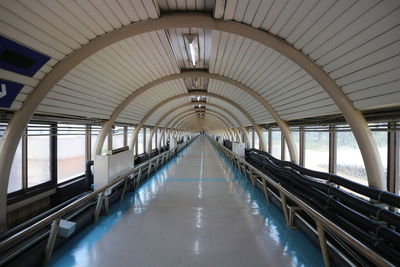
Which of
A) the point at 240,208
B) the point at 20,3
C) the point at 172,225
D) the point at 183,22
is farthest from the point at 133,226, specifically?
the point at 183,22

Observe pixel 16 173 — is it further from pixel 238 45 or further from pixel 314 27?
pixel 314 27

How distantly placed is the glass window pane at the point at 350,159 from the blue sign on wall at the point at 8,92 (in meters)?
7.05

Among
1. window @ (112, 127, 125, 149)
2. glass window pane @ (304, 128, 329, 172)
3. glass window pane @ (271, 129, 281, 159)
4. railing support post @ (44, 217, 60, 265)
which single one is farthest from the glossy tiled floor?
glass window pane @ (271, 129, 281, 159)

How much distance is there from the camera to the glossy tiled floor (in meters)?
2.27

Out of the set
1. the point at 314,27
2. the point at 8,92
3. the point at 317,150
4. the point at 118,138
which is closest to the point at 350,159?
the point at 317,150

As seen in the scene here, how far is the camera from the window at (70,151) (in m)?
5.29

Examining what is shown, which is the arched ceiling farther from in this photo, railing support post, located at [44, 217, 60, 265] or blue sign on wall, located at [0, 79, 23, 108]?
railing support post, located at [44, 217, 60, 265]

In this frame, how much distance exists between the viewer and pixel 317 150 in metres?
5.65

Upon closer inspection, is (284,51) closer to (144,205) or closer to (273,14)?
(273,14)

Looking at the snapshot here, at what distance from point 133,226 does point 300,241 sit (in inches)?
112

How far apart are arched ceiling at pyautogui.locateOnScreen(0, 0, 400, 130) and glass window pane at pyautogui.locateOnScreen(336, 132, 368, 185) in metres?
1.05

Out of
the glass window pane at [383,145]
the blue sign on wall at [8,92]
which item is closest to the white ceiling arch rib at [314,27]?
the blue sign on wall at [8,92]

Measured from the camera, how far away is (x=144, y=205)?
3998mm

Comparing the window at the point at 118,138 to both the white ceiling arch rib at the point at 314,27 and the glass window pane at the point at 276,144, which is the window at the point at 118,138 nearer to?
the white ceiling arch rib at the point at 314,27
